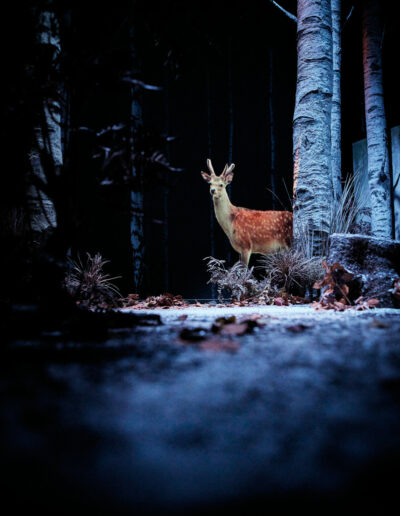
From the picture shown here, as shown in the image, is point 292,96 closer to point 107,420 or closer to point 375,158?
point 375,158

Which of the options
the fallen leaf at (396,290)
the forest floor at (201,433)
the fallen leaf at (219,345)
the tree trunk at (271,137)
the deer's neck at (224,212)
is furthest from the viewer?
the tree trunk at (271,137)

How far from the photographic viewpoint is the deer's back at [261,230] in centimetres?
496

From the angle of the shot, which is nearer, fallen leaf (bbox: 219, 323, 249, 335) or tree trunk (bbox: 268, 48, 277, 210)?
fallen leaf (bbox: 219, 323, 249, 335)

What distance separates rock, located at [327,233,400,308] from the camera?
2.43 metres

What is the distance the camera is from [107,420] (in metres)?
0.42

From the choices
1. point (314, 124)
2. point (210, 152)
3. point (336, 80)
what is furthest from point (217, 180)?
point (336, 80)

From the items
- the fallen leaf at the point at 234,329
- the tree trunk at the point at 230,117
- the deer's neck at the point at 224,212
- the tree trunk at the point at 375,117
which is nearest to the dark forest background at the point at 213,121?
the tree trunk at the point at 230,117

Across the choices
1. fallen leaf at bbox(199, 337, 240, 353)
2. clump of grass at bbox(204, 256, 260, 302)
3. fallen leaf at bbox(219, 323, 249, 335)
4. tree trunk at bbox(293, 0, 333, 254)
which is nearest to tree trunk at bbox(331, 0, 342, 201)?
tree trunk at bbox(293, 0, 333, 254)

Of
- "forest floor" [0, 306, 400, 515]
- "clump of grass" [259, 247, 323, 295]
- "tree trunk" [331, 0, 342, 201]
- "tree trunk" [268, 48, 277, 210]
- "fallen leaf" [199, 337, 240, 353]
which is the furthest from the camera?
"tree trunk" [268, 48, 277, 210]

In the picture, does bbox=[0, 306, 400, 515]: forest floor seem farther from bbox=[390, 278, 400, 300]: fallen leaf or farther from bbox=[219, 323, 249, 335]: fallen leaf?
bbox=[390, 278, 400, 300]: fallen leaf

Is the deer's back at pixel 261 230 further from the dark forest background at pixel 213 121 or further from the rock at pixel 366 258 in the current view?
the rock at pixel 366 258

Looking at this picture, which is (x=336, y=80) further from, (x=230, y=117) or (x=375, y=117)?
(x=230, y=117)

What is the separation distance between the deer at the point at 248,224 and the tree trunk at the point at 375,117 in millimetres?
1774

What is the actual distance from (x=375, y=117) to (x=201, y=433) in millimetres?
6761
